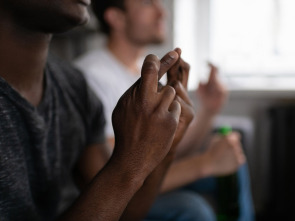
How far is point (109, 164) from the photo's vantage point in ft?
1.96

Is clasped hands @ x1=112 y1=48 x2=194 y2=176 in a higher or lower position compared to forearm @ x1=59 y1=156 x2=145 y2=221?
higher

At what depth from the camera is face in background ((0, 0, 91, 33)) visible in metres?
0.64

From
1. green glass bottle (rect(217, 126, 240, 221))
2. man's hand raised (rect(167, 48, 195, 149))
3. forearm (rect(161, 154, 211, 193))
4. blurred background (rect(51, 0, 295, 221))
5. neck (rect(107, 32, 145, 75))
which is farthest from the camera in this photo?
blurred background (rect(51, 0, 295, 221))

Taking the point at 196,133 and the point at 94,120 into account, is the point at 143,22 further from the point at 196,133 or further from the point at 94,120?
the point at 94,120

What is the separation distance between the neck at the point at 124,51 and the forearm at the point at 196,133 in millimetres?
331

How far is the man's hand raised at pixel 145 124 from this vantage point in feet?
1.91

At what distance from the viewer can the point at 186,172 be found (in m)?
1.19

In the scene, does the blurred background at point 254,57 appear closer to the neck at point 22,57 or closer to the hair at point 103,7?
the hair at point 103,7

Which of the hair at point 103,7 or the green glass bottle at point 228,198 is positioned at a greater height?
the hair at point 103,7

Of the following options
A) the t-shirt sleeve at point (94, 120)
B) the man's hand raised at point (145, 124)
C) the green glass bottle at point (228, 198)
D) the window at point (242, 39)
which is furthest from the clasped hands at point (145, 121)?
the window at point (242, 39)

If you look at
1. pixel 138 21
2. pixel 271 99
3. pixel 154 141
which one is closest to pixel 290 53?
pixel 271 99

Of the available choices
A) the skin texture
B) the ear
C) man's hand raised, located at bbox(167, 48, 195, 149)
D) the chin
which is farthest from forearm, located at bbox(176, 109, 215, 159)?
the chin

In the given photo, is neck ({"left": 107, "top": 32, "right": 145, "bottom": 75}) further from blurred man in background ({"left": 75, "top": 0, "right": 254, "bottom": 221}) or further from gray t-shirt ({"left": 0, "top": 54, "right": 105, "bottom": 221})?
gray t-shirt ({"left": 0, "top": 54, "right": 105, "bottom": 221})

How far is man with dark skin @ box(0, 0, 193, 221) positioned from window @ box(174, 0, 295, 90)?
67.8 inches
